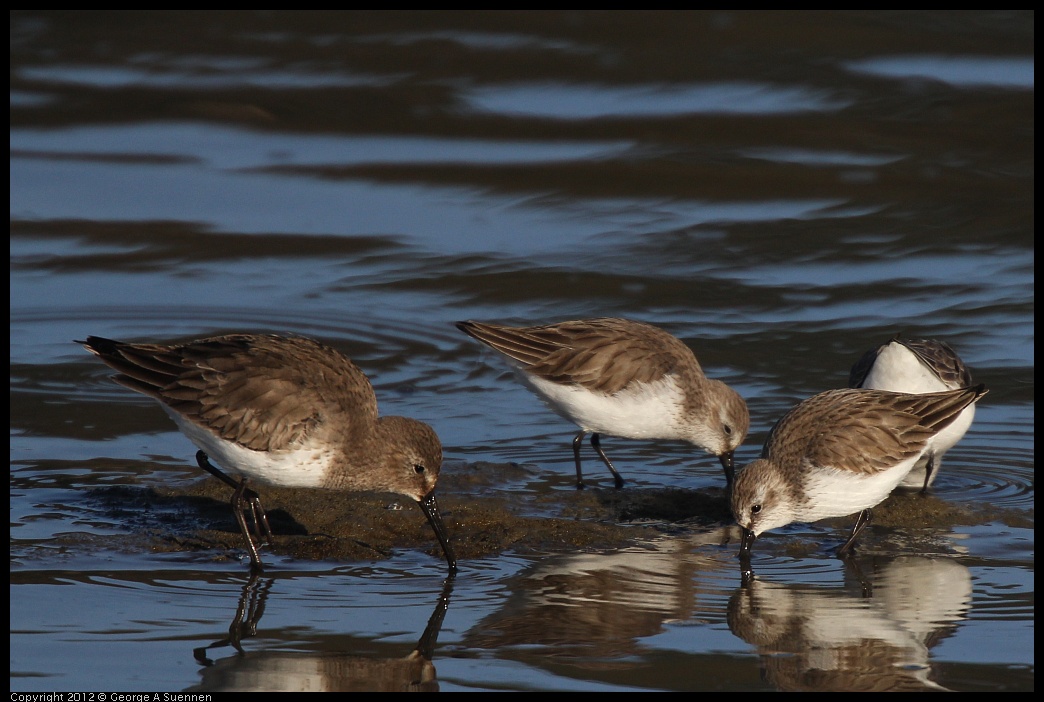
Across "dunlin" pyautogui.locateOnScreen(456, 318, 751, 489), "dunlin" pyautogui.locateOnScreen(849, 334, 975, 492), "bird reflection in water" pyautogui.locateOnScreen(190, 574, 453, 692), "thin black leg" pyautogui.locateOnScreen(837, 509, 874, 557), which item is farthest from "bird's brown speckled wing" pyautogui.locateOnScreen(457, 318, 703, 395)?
"bird reflection in water" pyautogui.locateOnScreen(190, 574, 453, 692)

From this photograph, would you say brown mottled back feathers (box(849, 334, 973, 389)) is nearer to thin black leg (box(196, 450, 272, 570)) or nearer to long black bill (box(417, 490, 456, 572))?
long black bill (box(417, 490, 456, 572))

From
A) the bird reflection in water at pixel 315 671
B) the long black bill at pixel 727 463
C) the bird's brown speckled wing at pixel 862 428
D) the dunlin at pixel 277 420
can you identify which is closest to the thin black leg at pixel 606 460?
the long black bill at pixel 727 463

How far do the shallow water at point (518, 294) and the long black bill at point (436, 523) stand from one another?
11 cm

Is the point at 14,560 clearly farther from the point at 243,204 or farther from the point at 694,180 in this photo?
the point at 694,180

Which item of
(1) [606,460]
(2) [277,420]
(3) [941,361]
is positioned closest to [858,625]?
(1) [606,460]

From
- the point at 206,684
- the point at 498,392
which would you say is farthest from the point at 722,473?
the point at 206,684

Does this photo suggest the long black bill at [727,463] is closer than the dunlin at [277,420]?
No

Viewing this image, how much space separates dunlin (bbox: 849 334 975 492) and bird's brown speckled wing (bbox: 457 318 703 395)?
1.21 metres

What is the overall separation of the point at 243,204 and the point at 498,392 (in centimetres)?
529

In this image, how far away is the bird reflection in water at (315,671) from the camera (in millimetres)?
5891

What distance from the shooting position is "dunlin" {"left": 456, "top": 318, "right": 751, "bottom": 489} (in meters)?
9.22

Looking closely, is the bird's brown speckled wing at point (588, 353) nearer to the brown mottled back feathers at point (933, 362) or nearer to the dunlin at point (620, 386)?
the dunlin at point (620, 386)

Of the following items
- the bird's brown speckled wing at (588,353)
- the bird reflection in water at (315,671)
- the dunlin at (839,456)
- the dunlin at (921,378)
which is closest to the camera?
the bird reflection in water at (315,671)

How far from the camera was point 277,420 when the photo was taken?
7.61 m
